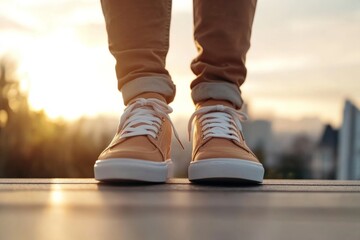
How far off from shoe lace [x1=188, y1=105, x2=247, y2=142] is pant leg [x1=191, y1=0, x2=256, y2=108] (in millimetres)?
31

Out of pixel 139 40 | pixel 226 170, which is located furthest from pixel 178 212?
pixel 139 40

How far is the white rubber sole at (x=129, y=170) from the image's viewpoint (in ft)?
4.10

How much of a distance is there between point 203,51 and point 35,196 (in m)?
0.53

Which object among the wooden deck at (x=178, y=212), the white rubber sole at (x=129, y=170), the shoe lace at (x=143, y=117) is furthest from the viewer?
the shoe lace at (x=143, y=117)

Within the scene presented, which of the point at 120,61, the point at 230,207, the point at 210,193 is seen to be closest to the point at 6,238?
the point at 230,207

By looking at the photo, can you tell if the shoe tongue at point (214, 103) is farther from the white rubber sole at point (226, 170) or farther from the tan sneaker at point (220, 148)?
the white rubber sole at point (226, 170)

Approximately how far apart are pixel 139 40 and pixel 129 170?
1.09 feet

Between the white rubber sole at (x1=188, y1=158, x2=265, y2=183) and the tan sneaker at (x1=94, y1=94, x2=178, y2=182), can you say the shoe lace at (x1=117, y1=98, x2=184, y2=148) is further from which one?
the white rubber sole at (x1=188, y1=158, x2=265, y2=183)

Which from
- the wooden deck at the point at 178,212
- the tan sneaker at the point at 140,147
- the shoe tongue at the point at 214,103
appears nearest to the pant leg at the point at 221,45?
the shoe tongue at the point at 214,103

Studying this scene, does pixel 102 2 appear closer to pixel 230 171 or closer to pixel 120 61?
pixel 120 61

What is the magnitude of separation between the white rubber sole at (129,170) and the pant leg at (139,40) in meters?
0.22

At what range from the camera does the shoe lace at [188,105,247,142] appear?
1.36m

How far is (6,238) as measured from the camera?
0.71 meters

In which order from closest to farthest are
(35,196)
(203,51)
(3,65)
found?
(35,196)
(203,51)
(3,65)
